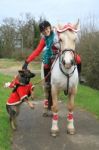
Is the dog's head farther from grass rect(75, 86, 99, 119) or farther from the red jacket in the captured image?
grass rect(75, 86, 99, 119)

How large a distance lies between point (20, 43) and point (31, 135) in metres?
46.8

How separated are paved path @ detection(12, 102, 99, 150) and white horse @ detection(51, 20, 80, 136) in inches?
10.9

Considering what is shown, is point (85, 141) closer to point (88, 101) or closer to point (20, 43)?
point (88, 101)

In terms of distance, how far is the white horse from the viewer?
26.3ft

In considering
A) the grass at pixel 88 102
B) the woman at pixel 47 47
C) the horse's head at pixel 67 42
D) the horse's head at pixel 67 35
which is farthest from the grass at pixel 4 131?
the grass at pixel 88 102

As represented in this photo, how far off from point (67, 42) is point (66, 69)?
57cm

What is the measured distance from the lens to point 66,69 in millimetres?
8336

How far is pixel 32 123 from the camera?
31.7ft

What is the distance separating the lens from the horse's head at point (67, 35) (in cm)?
810

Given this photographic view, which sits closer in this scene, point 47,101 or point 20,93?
point 20,93

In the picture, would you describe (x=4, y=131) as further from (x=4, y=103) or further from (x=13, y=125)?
(x=4, y=103)

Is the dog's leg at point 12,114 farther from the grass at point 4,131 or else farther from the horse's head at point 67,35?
the horse's head at point 67,35

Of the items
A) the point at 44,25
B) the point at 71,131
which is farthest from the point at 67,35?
the point at 71,131

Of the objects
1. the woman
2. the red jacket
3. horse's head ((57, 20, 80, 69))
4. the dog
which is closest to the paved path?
the dog
